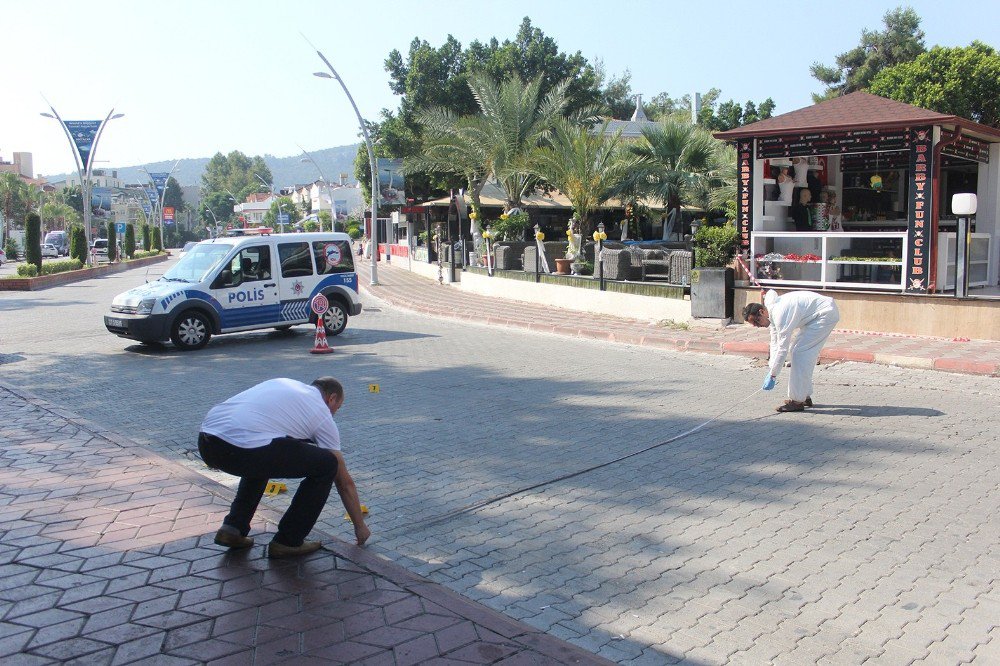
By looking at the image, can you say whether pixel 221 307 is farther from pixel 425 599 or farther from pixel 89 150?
pixel 89 150

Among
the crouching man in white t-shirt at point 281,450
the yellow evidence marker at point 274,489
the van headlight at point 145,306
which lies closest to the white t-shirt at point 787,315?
the yellow evidence marker at point 274,489

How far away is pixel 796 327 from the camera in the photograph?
845cm

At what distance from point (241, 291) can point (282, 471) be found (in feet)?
34.5

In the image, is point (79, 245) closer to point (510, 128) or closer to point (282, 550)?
point (510, 128)

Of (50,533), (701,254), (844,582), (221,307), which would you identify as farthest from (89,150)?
(844,582)

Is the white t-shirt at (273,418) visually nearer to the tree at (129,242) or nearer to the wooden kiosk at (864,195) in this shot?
the wooden kiosk at (864,195)

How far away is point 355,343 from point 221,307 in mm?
2331

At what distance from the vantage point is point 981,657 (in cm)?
378

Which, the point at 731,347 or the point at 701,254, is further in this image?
the point at 701,254

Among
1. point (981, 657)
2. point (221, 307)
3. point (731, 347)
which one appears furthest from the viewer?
point (221, 307)

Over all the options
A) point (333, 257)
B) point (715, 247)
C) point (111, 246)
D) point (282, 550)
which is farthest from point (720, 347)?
point (111, 246)

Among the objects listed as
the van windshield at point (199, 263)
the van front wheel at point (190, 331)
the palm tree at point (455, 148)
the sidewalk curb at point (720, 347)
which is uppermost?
the palm tree at point (455, 148)

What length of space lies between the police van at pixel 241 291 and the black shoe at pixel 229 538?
9457 millimetres

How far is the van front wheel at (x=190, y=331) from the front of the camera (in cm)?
1368
